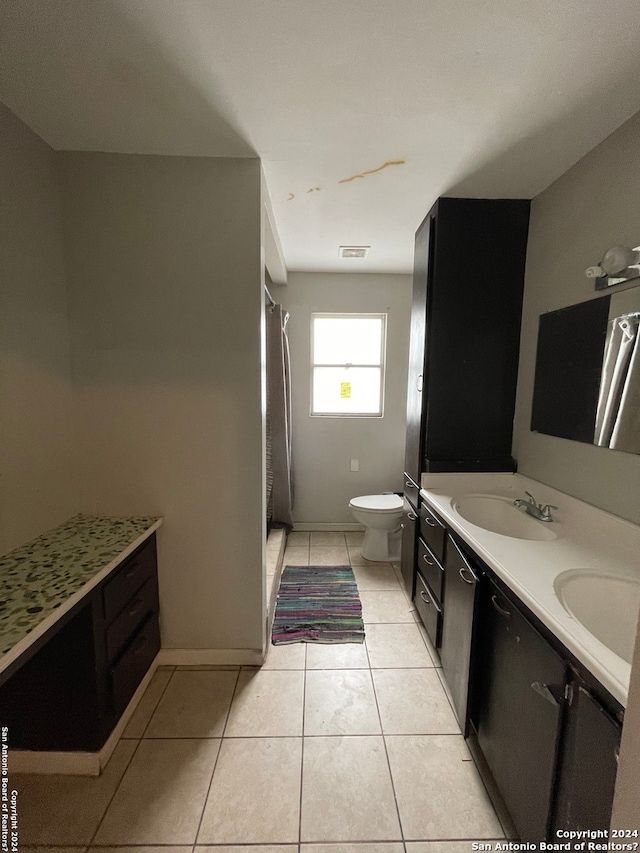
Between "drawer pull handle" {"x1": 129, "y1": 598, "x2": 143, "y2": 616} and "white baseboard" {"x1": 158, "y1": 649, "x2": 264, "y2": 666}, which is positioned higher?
"drawer pull handle" {"x1": 129, "y1": 598, "x2": 143, "y2": 616}

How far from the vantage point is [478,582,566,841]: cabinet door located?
0.86 meters

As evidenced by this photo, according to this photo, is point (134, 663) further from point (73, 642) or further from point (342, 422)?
point (342, 422)

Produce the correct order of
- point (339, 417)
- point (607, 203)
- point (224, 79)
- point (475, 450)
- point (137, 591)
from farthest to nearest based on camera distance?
point (339, 417) < point (475, 450) < point (137, 591) < point (607, 203) < point (224, 79)

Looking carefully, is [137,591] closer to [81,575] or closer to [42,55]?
[81,575]

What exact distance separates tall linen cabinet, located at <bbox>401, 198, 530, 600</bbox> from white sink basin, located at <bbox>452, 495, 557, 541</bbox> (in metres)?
0.21

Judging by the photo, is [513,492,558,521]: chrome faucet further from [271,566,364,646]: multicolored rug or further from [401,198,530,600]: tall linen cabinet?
[271,566,364,646]: multicolored rug

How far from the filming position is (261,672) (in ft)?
5.53

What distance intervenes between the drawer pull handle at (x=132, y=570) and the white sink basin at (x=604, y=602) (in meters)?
1.53

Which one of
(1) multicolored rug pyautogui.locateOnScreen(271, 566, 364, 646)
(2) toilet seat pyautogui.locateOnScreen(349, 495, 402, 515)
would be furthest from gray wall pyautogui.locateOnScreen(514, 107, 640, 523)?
(1) multicolored rug pyautogui.locateOnScreen(271, 566, 364, 646)

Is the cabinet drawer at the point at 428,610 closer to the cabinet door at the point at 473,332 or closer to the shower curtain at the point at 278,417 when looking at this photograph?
the cabinet door at the point at 473,332

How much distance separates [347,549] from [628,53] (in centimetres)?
303

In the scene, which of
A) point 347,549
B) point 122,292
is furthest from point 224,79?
point 347,549

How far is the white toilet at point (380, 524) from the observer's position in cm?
266

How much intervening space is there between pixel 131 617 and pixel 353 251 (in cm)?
267
